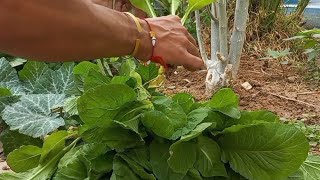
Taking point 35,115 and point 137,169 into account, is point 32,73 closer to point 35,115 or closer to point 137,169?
point 35,115

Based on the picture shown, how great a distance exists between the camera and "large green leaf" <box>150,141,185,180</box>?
Answer: 1400mm

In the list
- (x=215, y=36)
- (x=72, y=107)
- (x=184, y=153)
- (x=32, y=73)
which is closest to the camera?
(x=184, y=153)

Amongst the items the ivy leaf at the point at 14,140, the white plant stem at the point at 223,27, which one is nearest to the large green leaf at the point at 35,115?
the ivy leaf at the point at 14,140

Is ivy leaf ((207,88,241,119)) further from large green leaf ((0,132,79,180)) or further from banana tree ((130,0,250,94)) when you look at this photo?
banana tree ((130,0,250,94))

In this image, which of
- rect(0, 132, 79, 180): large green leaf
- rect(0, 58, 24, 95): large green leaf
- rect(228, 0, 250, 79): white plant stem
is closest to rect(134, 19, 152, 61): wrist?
rect(0, 132, 79, 180): large green leaf

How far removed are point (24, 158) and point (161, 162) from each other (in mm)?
381

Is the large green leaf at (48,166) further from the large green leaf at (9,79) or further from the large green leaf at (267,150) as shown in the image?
the large green leaf at (9,79)

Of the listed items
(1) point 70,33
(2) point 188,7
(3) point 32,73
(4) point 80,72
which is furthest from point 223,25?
(1) point 70,33

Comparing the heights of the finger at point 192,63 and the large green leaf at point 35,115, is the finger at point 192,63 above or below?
above

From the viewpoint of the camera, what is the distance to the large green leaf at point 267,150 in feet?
4.60

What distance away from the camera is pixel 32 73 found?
2.57m

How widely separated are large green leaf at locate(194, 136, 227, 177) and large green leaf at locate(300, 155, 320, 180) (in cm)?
25

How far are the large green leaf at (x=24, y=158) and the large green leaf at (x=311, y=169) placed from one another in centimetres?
66

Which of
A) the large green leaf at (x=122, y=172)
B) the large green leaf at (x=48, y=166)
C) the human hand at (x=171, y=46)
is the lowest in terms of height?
the large green leaf at (x=48, y=166)
